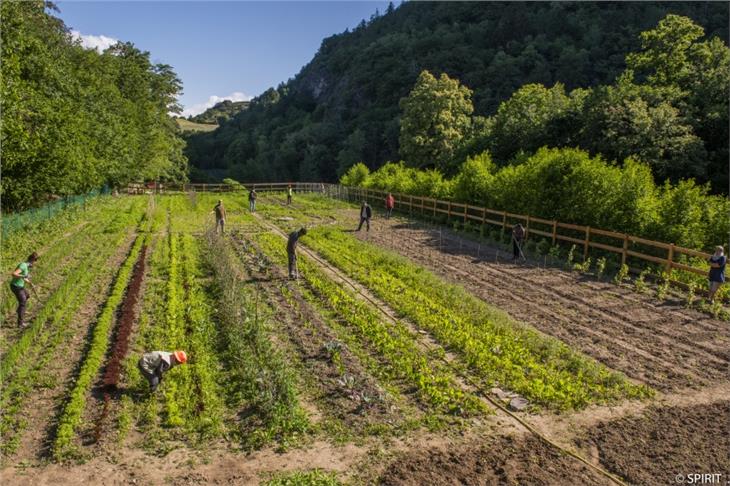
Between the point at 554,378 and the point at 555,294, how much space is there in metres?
6.43

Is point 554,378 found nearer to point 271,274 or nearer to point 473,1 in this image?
point 271,274

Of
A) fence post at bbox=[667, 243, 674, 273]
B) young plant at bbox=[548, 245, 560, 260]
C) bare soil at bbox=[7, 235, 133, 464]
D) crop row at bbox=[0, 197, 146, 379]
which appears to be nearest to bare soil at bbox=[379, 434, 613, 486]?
bare soil at bbox=[7, 235, 133, 464]

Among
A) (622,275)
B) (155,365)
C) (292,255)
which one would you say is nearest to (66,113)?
(292,255)

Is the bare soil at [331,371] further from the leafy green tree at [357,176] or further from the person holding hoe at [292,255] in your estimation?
the leafy green tree at [357,176]

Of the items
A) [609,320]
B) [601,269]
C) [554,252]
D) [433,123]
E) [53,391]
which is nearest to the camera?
[53,391]

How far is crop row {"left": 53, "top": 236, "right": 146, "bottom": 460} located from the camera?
7.16m

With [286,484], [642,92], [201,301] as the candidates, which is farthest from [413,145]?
[286,484]

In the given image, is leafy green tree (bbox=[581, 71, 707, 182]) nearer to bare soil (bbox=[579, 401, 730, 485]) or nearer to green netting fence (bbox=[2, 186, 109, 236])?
bare soil (bbox=[579, 401, 730, 485])

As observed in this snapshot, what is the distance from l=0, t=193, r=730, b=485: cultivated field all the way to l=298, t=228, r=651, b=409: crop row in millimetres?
47

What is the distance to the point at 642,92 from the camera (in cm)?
2944

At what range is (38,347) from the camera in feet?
34.4

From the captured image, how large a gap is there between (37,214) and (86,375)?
21336 millimetres

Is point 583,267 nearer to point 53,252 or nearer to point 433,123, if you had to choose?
point 53,252

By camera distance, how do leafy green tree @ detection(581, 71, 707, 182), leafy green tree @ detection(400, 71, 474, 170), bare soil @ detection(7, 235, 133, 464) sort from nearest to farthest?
bare soil @ detection(7, 235, 133, 464) → leafy green tree @ detection(581, 71, 707, 182) → leafy green tree @ detection(400, 71, 474, 170)
